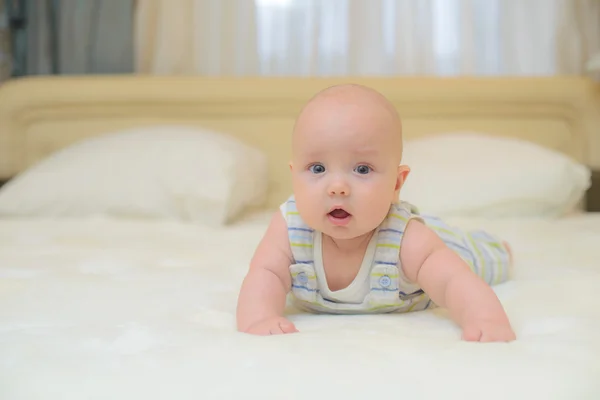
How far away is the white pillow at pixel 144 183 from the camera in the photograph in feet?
6.59

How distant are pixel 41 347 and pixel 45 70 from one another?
2.23 meters

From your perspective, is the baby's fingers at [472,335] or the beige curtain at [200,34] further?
the beige curtain at [200,34]

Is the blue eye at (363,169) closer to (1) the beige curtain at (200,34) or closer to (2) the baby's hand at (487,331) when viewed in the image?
(2) the baby's hand at (487,331)

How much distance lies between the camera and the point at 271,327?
863 mm

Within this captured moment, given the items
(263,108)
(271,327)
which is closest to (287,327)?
(271,327)

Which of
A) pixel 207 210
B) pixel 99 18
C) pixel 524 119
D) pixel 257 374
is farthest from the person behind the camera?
pixel 99 18

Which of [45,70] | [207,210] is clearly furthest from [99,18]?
[207,210]

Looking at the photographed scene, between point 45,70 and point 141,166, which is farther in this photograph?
point 45,70

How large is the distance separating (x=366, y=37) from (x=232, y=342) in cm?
206

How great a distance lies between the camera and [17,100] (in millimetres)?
2631

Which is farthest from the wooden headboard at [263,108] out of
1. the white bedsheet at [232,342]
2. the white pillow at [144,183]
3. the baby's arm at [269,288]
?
the baby's arm at [269,288]

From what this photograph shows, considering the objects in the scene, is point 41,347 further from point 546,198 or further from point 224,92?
point 224,92

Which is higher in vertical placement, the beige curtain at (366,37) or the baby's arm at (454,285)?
the beige curtain at (366,37)

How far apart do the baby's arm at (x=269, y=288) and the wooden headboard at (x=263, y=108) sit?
139 centimetres
